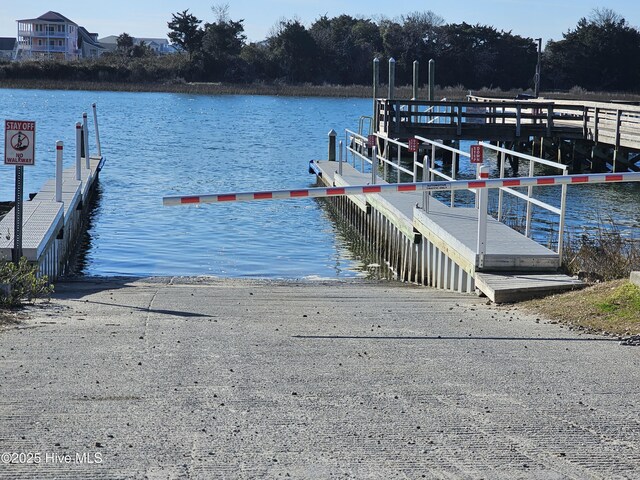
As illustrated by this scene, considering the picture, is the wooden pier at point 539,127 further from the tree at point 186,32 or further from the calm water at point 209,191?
the tree at point 186,32

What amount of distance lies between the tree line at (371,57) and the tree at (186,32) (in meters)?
0.11

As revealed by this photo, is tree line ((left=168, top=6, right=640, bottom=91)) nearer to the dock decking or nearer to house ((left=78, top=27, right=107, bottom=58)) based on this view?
A: house ((left=78, top=27, right=107, bottom=58))

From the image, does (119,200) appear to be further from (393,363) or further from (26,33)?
(26,33)

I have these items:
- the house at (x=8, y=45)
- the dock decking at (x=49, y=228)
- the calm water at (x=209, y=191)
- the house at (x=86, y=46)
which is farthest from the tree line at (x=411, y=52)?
the dock decking at (x=49, y=228)

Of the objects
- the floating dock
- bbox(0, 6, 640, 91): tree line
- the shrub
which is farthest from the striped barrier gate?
bbox(0, 6, 640, 91): tree line

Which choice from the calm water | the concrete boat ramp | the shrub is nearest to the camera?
the shrub

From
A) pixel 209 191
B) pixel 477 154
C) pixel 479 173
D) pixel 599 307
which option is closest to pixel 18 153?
pixel 479 173

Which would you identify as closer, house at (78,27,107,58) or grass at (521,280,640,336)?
grass at (521,280,640,336)

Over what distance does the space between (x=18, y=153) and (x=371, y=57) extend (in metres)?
96.8

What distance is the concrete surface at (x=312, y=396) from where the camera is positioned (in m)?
5.25

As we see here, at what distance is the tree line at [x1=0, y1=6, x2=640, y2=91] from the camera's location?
3765 inches

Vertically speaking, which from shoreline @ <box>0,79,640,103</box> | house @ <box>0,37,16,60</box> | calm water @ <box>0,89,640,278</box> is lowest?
calm water @ <box>0,89,640,278</box>

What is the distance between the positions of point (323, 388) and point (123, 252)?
525 inches

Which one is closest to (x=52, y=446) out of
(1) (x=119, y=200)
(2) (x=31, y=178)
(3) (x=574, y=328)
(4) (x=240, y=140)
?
(3) (x=574, y=328)
